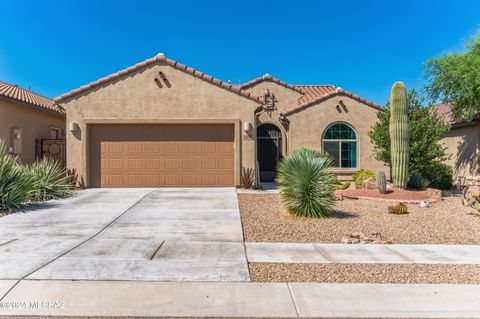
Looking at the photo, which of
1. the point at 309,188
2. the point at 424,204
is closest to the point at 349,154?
the point at 424,204

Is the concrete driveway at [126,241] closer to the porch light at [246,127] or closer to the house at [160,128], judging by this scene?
the house at [160,128]

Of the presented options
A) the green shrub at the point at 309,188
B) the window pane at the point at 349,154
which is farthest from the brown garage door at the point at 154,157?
the window pane at the point at 349,154

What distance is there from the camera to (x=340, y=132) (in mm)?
17781

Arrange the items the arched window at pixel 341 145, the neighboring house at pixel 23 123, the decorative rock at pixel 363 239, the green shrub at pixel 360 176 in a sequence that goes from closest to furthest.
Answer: the decorative rock at pixel 363 239, the neighboring house at pixel 23 123, the green shrub at pixel 360 176, the arched window at pixel 341 145

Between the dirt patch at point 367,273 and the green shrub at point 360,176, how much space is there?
10.3 m

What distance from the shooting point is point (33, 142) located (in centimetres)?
1683

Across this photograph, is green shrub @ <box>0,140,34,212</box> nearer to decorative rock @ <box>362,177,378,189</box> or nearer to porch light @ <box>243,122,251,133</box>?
porch light @ <box>243,122,251,133</box>

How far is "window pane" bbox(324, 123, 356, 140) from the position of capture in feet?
58.2

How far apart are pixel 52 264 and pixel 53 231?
2459 millimetres

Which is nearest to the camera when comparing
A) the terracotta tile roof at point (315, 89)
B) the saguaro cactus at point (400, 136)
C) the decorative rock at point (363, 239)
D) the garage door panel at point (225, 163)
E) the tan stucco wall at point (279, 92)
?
the decorative rock at point (363, 239)

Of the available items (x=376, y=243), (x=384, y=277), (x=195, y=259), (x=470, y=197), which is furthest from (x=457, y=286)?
(x=470, y=197)

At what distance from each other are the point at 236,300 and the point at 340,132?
48.2 ft

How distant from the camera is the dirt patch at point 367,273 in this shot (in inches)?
194

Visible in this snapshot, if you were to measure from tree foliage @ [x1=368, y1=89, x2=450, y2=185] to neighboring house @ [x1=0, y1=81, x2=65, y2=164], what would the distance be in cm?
1552
